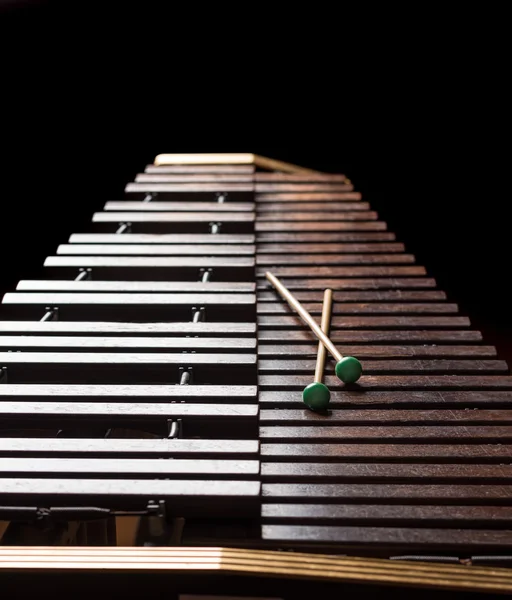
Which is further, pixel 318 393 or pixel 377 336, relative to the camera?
pixel 377 336

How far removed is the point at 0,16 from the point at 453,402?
3.70m

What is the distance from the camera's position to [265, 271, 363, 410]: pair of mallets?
2254 millimetres

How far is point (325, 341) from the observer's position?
2592 mm

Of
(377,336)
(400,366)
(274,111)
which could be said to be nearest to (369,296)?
(377,336)

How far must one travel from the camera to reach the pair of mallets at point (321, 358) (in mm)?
2254

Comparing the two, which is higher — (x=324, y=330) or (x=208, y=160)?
(x=208, y=160)

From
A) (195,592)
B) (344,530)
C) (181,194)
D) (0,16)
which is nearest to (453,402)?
(344,530)

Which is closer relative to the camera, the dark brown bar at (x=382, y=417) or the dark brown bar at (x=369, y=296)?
the dark brown bar at (x=382, y=417)

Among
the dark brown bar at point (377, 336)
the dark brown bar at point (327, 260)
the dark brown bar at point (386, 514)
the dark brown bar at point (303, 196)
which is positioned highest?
the dark brown bar at point (303, 196)

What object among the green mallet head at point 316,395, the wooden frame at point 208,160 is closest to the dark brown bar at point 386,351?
the green mallet head at point 316,395

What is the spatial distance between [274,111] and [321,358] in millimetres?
3339

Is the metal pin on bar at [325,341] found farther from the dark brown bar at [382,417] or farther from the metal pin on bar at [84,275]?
the metal pin on bar at [84,275]

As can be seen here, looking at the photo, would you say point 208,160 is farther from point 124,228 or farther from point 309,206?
point 124,228

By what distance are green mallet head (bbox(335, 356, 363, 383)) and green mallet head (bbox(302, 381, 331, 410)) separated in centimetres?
14
